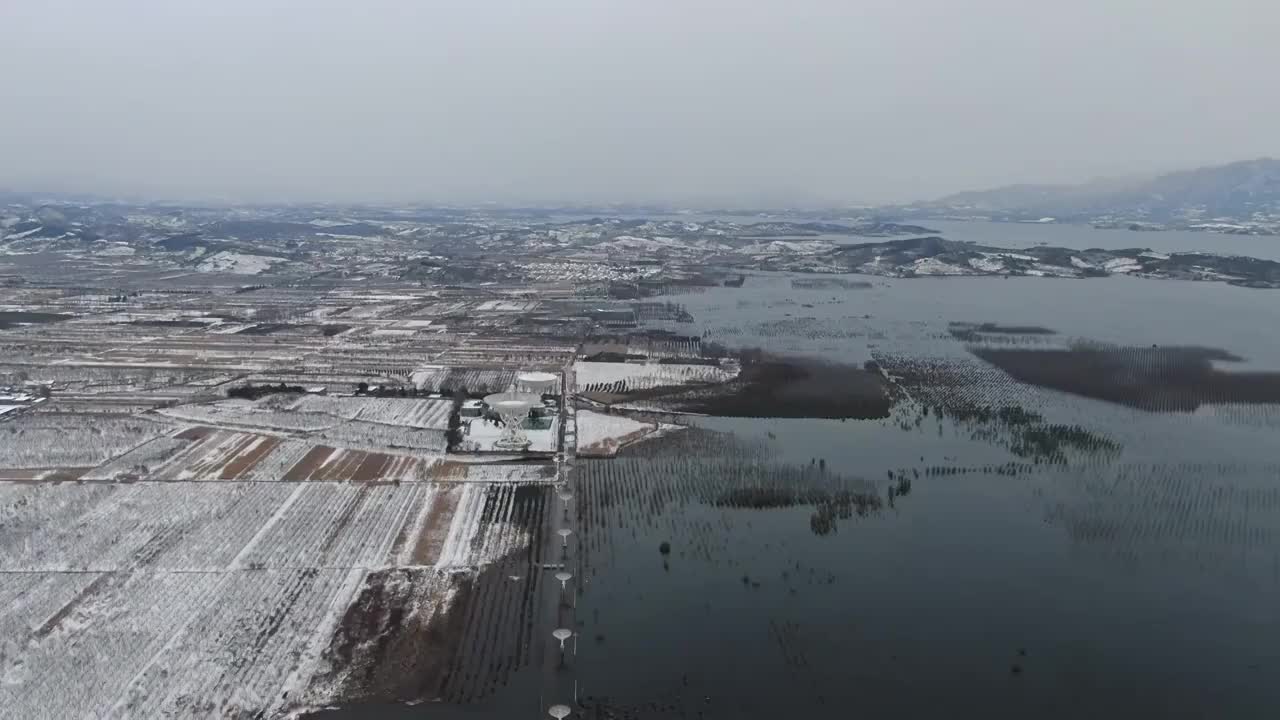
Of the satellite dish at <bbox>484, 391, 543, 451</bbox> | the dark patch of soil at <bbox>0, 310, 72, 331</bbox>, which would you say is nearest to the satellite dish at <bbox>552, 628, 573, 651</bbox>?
the satellite dish at <bbox>484, 391, 543, 451</bbox>

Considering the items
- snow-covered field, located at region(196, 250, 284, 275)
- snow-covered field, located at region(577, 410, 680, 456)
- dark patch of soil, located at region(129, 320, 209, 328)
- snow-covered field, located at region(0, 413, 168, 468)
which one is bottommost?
snow-covered field, located at region(0, 413, 168, 468)

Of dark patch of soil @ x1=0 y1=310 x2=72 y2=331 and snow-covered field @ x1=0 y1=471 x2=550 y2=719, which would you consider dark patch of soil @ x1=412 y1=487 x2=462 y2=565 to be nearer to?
snow-covered field @ x1=0 y1=471 x2=550 y2=719

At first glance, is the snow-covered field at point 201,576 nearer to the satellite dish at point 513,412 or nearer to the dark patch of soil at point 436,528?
the dark patch of soil at point 436,528

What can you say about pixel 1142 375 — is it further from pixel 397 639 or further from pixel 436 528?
pixel 397 639

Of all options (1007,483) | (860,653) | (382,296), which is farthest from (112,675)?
(382,296)

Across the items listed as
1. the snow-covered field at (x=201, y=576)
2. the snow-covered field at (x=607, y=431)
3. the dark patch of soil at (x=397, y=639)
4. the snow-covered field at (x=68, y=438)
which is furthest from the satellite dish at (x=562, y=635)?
the snow-covered field at (x=68, y=438)

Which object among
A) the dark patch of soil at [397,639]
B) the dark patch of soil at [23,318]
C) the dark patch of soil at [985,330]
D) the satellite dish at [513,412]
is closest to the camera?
the dark patch of soil at [397,639]

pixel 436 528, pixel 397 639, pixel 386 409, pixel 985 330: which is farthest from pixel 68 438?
pixel 985 330
